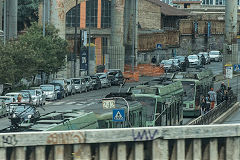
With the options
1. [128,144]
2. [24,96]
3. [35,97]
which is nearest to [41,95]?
[35,97]

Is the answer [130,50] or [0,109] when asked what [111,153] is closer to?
[0,109]

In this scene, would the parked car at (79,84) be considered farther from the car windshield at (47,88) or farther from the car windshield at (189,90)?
the car windshield at (189,90)

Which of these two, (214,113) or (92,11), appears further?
(92,11)

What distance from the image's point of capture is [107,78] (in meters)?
72.7

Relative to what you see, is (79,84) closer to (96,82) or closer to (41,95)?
(96,82)

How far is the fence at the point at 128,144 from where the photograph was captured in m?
16.2

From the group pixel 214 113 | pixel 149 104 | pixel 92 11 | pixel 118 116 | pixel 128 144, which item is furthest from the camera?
pixel 92 11

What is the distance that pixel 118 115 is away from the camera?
25.5 metres

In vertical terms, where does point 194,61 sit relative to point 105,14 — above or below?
below

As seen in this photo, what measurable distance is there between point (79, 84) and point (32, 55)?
23.7 feet

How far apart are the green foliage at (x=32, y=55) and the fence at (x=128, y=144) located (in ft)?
131

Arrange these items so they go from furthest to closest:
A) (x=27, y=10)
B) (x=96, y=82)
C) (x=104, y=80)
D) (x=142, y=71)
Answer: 1. (x=27, y=10)
2. (x=142, y=71)
3. (x=104, y=80)
4. (x=96, y=82)

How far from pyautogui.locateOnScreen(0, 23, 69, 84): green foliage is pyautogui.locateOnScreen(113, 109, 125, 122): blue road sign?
3129 centimetres

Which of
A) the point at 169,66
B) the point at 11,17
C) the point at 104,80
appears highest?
the point at 11,17
